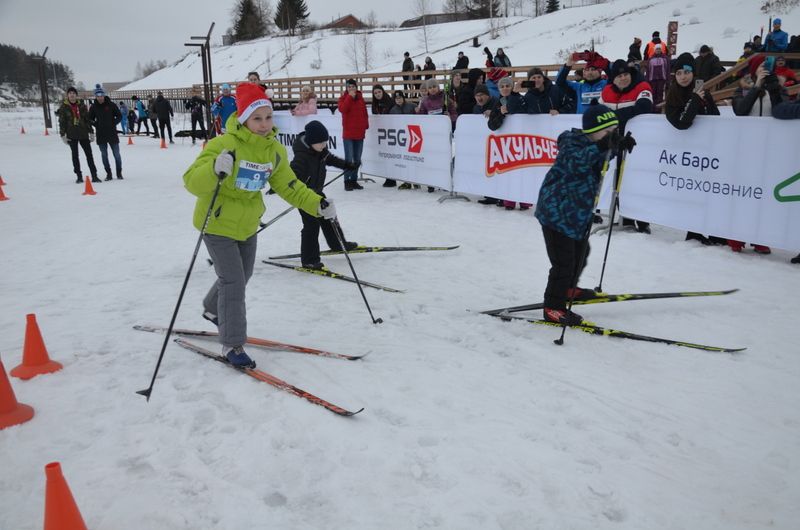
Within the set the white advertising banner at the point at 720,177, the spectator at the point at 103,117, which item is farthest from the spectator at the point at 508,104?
the spectator at the point at 103,117

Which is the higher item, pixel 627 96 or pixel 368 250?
pixel 627 96

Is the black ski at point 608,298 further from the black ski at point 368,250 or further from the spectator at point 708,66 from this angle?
the spectator at point 708,66

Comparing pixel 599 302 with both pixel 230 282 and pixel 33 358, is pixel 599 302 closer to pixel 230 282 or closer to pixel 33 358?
pixel 230 282

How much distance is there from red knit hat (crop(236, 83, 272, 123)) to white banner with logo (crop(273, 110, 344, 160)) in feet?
26.3

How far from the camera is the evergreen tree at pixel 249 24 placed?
90.5 meters

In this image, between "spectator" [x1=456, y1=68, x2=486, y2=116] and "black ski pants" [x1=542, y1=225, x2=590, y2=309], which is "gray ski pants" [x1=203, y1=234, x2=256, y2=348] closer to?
"black ski pants" [x1=542, y1=225, x2=590, y2=309]

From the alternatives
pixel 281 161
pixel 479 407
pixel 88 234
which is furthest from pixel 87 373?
pixel 88 234

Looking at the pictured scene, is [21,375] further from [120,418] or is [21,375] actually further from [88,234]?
[88,234]

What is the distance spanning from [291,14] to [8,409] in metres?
94.5

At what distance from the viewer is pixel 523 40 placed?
45.8 m

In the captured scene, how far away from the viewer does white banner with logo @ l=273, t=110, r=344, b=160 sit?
12648mm

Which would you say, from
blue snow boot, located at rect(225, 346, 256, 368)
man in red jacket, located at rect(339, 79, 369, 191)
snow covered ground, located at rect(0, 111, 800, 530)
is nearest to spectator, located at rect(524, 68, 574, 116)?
snow covered ground, located at rect(0, 111, 800, 530)

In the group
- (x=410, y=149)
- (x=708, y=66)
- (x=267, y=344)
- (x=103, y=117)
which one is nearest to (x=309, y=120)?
(x=410, y=149)

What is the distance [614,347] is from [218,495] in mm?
2905
